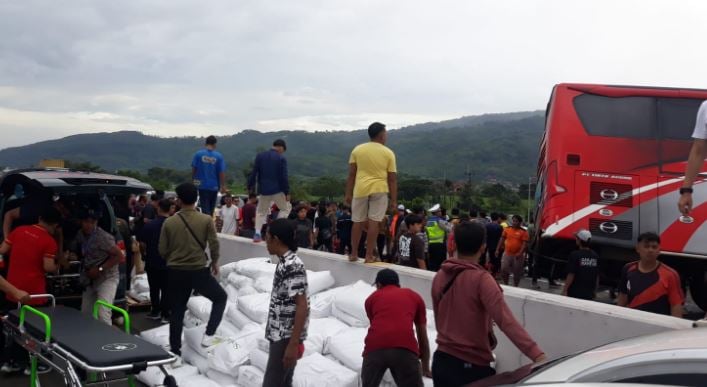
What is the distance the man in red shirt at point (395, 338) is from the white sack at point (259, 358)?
1514 millimetres

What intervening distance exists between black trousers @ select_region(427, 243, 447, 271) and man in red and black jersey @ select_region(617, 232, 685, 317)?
6612mm

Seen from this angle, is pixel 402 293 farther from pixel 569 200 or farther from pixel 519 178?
pixel 519 178

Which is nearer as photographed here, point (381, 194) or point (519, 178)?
point (381, 194)

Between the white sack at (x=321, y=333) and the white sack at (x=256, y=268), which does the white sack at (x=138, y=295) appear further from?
the white sack at (x=321, y=333)

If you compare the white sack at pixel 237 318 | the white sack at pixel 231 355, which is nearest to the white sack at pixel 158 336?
the white sack at pixel 237 318

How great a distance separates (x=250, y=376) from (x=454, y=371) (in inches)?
106

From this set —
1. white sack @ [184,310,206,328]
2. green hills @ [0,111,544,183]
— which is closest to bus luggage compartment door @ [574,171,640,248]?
white sack @ [184,310,206,328]

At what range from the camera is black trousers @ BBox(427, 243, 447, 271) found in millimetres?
12000

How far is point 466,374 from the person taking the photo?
384 centimetres

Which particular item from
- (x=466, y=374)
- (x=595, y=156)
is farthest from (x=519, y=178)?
(x=466, y=374)

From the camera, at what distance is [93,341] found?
4676 mm

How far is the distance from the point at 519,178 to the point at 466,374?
300 feet

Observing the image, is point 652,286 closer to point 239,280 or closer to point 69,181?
point 239,280

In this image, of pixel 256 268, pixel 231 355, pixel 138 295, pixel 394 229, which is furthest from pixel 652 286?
pixel 138 295
